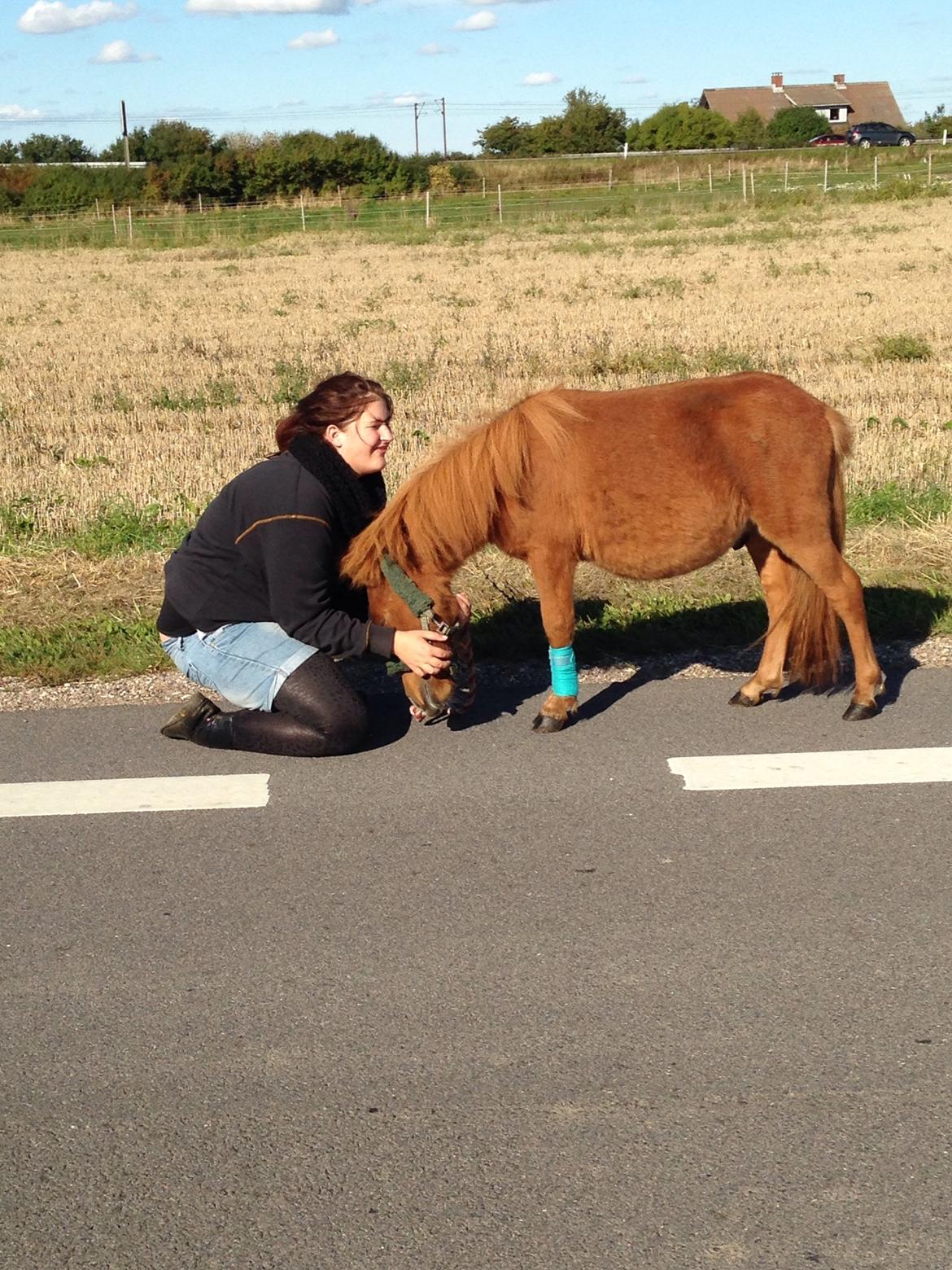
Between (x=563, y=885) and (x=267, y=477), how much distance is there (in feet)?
6.51

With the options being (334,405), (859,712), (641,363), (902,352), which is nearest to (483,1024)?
(859,712)

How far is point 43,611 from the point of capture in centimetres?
632

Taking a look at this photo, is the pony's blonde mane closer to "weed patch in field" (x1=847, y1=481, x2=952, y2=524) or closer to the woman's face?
the woman's face

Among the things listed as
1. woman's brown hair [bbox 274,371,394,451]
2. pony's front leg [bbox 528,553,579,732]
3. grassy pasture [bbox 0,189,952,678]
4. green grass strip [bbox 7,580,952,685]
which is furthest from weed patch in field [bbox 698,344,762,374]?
woman's brown hair [bbox 274,371,394,451]

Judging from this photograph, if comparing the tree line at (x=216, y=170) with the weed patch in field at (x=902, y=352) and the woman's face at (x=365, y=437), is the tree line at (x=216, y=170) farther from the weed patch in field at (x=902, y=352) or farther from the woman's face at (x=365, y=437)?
the woman's face at (x=365, y=437)

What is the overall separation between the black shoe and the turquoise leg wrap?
1.23 m

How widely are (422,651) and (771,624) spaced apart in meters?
1.48

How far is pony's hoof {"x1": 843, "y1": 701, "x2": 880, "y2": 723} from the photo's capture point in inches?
192

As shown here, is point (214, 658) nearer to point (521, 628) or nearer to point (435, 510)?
point (435, 510)

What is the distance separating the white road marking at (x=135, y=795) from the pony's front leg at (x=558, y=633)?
106 centimetres

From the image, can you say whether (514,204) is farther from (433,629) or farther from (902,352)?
(433,629)

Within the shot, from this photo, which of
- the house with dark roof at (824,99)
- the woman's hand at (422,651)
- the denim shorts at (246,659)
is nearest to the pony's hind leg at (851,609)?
the woman's hand at (422,651)

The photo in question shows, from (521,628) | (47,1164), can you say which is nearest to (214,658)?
(521,628)

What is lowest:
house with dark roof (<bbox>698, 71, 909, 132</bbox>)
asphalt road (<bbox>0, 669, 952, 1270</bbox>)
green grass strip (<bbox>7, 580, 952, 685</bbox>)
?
asphalt road (<bbox>0, 669, 952, 1270</bbox>)
